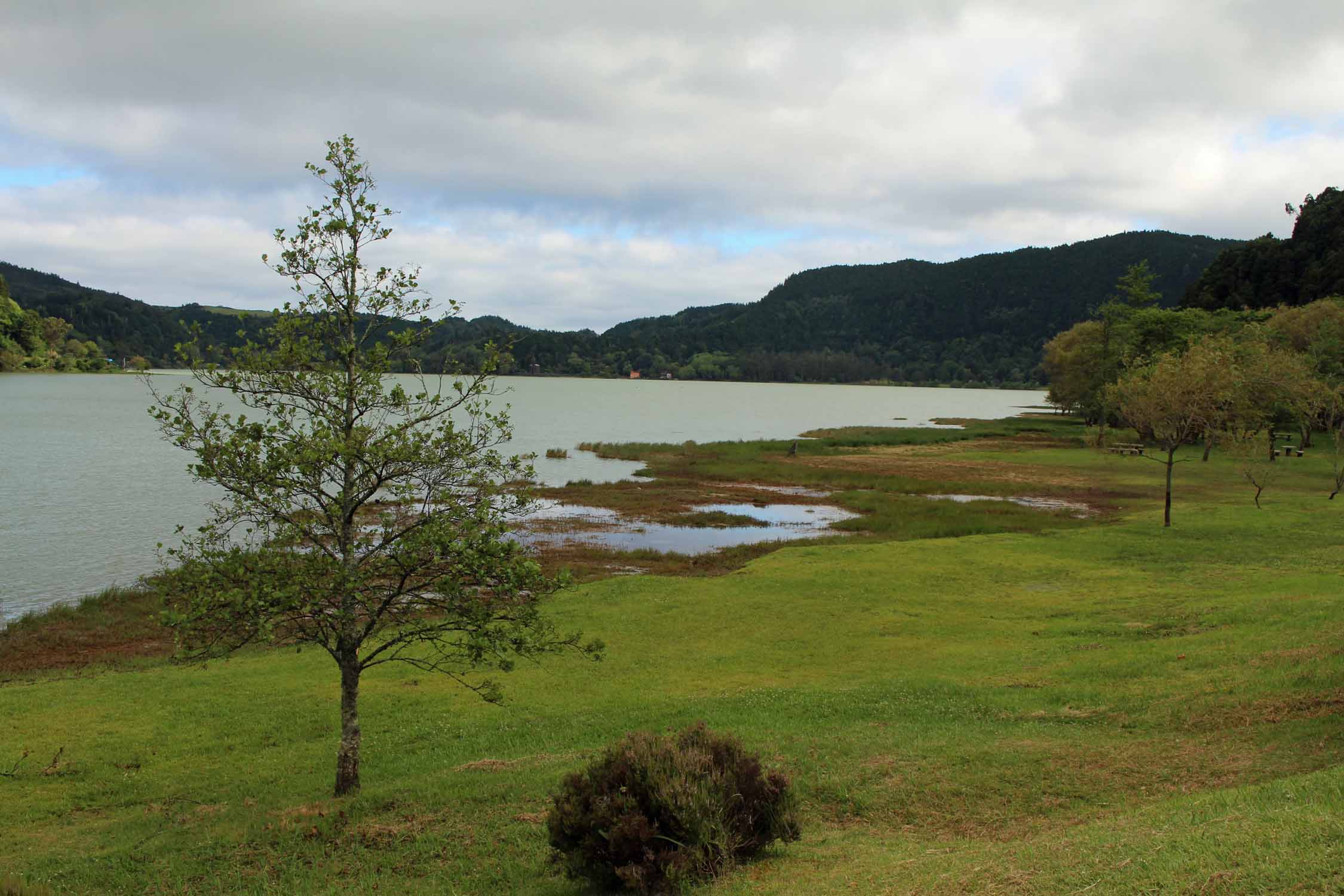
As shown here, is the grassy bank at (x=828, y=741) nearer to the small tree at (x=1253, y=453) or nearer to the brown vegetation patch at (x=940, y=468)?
the small tree at (x=1253, y=453)

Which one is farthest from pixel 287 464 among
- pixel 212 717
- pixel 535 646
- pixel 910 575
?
pixel 910 575

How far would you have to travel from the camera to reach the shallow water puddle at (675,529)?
40.0 meters

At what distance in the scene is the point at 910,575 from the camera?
93.5 feet

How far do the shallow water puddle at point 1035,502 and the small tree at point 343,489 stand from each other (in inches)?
1528

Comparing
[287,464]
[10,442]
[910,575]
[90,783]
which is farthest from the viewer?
[10,442]

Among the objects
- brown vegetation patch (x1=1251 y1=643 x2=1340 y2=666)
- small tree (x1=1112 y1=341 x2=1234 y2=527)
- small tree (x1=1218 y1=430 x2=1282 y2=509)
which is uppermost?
small tree (x1=1112 y1=341 x2=1234 y2=527)

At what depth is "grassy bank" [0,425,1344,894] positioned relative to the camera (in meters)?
8.30

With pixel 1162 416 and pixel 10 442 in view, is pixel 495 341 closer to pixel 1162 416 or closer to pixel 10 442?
pixel 1162 416

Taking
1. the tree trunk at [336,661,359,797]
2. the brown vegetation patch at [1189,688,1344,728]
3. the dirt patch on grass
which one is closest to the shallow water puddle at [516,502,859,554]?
the tree trunk at [336,661,359,797]

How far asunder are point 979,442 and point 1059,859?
93046mm

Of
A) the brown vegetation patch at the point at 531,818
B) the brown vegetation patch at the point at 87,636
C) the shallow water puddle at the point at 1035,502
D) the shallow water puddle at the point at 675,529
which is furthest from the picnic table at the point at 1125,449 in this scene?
the brown vegetation patch at the point at 531,818

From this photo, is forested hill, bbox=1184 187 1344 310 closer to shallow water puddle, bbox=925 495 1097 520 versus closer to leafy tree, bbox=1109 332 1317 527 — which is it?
leafy tree, bbox=1109 332 1317 527

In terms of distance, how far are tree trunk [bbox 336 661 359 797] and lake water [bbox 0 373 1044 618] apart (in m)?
5.70

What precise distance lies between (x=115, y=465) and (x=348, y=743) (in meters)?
60.2
